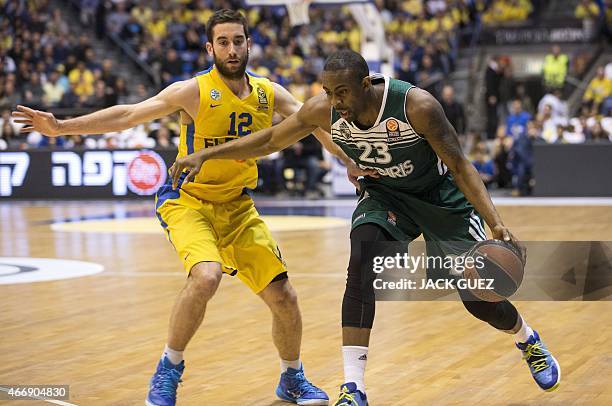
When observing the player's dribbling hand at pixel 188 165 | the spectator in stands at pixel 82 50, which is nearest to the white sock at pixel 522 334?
the player's dribbling hand at pixel 188 165

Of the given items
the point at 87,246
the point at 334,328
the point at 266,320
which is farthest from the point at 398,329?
the point at 87,246

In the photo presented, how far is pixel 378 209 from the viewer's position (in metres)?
5.08

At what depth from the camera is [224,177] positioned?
5.48 m

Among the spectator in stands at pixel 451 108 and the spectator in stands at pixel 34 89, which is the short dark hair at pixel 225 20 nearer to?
the spectator in stands at pixel 451 108

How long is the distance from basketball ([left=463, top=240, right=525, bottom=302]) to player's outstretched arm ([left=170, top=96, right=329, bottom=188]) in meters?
0.97

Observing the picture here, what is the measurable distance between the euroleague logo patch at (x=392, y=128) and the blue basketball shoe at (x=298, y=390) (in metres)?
1.38

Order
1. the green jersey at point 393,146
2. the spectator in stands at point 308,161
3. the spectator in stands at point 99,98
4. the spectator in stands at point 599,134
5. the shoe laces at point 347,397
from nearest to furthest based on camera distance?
the shoe laces at point 347,397, the green jersey at point 393,146, the spectator in stands at point 599,134, the spectator in stands at point 308,161, the spectator in stands at point 99,98

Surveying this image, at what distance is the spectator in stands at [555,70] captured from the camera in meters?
22.7

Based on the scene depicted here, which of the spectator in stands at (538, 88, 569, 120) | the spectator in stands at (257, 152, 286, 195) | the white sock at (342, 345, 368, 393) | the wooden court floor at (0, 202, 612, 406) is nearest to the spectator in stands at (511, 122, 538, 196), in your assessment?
the spectator in stands at (538, 88, 569, 120)

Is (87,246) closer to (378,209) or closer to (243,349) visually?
(243,349)

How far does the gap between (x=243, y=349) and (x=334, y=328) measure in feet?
3.00

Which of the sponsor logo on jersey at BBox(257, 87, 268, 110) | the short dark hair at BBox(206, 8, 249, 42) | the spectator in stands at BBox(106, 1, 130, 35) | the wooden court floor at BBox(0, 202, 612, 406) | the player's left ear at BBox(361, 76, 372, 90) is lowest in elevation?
the wooden court floor at BBox(0, 202, 612, 406)

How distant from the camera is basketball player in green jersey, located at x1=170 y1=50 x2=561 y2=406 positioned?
4.71 metres

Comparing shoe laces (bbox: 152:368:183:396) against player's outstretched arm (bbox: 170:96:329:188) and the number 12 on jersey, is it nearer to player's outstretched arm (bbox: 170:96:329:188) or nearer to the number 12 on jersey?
player's outstretched arm (bbox: 170:96:329:188)
